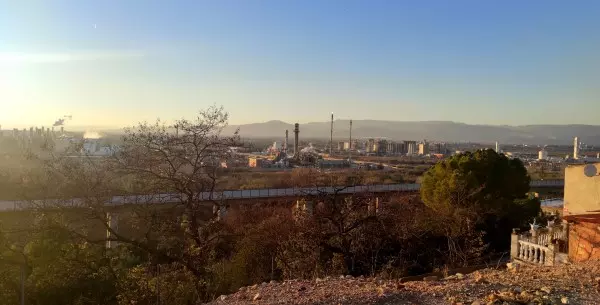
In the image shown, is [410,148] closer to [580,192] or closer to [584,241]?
[580,192]

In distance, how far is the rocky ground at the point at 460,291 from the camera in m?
4.77

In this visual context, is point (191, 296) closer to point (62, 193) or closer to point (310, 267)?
point (310, 267)

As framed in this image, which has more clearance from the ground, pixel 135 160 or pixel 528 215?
pixel 135 160

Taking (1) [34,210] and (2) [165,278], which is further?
(1) [34,210]

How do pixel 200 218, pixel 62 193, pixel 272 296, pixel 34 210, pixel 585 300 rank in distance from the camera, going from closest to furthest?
pixel 585 300, pixel 272 296, pixel 34 210, pixel 62 193, pixel 200 218

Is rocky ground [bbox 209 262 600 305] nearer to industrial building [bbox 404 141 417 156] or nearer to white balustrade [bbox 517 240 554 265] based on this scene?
white balustrade [bbox 517 240 554 265]

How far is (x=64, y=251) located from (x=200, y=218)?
278 inches

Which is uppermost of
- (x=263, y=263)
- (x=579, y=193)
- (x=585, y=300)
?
(x=579, y=193)

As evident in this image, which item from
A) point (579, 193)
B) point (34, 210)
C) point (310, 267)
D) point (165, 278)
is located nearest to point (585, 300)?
point (579, 193)

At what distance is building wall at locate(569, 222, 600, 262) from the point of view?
8148mm

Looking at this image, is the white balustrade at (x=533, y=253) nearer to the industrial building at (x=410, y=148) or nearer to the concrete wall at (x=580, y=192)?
the concrete wall at (x=580, y=192)

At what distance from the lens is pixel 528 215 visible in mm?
16312

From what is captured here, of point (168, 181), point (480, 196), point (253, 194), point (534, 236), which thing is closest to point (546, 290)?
point (534, 236)

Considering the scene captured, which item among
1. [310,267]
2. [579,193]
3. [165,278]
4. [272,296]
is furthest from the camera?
[310,267]
